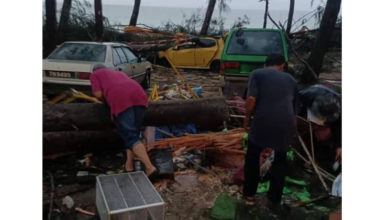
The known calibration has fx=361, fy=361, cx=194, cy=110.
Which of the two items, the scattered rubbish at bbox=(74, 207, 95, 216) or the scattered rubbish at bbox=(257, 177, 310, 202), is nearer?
the scattered rubbish at bbox=(74, 207, 95, 216)

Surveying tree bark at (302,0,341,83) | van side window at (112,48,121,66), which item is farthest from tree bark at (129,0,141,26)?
tree bark at (302,0,341,83)

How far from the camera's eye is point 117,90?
3.18 metres

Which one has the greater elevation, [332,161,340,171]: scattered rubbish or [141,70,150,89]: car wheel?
[141,70,150,89]: car wheel

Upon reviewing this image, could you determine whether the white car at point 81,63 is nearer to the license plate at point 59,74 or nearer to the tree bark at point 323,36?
the license plate at point 59,74

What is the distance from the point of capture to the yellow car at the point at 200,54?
11.2 metres

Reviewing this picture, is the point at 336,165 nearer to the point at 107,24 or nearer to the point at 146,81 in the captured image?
the point at 146,81

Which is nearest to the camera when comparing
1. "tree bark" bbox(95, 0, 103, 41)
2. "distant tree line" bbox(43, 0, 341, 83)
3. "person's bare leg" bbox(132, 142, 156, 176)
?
"person's bare leg" bbox(132, 142, 156, 176)

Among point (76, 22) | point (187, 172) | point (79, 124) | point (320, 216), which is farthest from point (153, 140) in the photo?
point (76, 22)

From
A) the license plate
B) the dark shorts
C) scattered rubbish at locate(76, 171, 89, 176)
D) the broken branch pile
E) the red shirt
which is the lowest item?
scattered rubbish at locate(76, 171, 89, 176)

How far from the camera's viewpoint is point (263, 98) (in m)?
2.91

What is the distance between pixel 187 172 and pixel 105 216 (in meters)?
1.52

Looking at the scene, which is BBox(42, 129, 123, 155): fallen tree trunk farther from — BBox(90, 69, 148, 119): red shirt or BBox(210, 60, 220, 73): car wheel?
BBox(210, 60, 220, 73): car wheel

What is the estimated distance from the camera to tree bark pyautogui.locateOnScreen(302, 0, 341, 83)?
640 cm

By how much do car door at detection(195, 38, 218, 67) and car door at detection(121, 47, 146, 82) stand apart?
12.3 ft
